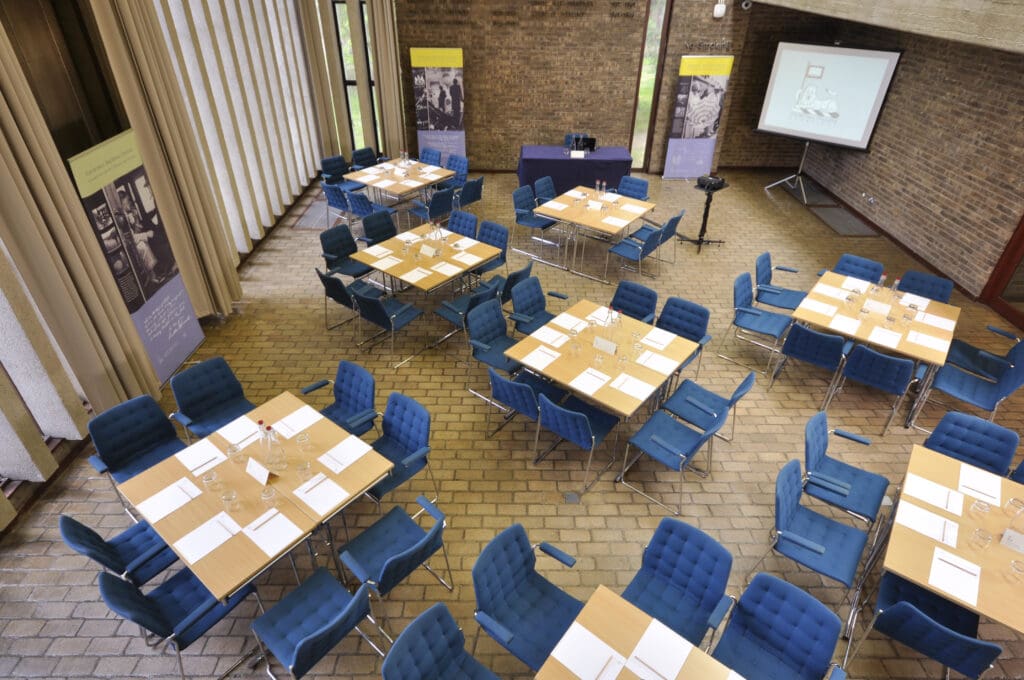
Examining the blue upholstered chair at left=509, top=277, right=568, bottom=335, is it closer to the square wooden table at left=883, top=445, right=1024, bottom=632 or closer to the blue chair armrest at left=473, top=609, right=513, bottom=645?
the blue chair armrest at left=473, top=609, right=513, bottom=645

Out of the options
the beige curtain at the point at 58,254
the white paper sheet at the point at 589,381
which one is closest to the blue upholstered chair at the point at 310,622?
the white paper sheet at the point at 589,381

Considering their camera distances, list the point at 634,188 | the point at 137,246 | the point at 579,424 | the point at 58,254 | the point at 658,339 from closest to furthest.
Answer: the point at 579,424
the point at 58,254
the point at 658,339
the point at 137,246
the point at 634,188

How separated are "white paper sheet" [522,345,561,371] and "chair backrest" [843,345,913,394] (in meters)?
2.95

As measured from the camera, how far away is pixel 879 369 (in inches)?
212

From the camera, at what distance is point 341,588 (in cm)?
371

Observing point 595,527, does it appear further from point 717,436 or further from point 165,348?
point 165,348

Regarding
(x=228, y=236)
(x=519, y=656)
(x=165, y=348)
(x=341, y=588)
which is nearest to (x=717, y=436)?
(x=519, y=656)

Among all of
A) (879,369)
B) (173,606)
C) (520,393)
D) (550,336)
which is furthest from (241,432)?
(879,369)

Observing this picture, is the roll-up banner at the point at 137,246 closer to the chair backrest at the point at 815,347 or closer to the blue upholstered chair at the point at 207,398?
the blue upholstered chair at the point at 207,398

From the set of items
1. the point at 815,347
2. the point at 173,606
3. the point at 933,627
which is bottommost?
the point at 173,606

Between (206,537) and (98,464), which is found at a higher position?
(206,537)

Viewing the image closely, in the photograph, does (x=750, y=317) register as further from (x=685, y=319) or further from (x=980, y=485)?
(x=980, y=485)

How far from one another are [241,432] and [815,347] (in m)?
5.38

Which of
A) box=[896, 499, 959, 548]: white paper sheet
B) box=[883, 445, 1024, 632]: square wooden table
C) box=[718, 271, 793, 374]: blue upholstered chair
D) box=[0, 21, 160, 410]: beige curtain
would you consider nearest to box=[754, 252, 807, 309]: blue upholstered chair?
box=[718, 271, 793, 374]: blue upholstered chair
